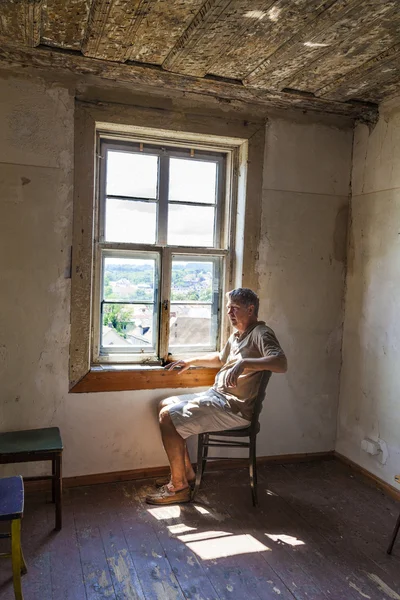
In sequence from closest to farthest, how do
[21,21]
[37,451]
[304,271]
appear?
[21,21] → [37,451] → [304,271]

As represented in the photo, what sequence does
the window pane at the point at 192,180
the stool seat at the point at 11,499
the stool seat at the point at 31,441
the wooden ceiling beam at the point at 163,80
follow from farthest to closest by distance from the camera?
the window pane at the point at 192,180 < the wooden ceiling beam at the point at 163,80 < the stool seat at the point at 31,441 < the stool seat at the point at 11,499

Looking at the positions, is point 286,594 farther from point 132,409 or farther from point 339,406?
point 339,406

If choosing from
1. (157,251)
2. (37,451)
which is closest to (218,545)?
(37,451)

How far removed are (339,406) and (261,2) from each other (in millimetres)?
2967

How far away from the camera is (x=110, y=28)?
8.14ft

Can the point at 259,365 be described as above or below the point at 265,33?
below

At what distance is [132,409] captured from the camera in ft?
11.2

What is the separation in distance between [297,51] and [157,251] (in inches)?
62.7

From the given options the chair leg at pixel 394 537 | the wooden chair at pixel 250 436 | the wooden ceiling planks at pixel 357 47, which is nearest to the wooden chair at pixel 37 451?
the wooden chair at pixel 250 436

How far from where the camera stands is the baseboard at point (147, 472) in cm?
328

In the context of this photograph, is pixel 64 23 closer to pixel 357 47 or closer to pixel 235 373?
pixel 357 47

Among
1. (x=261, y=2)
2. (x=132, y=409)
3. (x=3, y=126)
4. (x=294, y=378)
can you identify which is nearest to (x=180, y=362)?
(x=132, y=409)

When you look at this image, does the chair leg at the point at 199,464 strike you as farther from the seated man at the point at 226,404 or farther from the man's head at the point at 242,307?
the man's head at the point at 242,307

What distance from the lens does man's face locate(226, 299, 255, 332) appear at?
3246 mm
